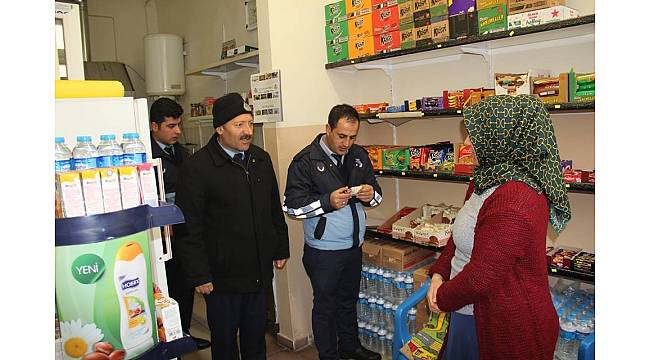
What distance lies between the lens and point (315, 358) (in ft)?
12.5

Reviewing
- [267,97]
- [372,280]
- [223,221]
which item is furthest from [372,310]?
[267,97]

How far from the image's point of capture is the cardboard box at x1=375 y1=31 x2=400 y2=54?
3537 mm

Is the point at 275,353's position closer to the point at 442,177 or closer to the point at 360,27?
the point at 442,177

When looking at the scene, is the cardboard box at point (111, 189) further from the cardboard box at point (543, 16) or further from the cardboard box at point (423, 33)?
the cardboard box at point (423, 33)

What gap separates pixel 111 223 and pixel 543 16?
2.47m

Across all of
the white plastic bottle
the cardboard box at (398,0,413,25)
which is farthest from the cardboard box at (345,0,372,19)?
the white plastic bottle

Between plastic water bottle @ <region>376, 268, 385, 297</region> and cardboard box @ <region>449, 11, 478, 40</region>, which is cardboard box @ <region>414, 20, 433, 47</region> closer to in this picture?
cardboard box @ <region>449, 11, 478, 40</region>

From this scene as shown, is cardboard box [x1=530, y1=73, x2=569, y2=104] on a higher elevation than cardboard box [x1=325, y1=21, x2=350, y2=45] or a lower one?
lower

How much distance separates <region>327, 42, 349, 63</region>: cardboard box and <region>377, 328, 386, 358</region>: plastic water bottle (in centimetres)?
210

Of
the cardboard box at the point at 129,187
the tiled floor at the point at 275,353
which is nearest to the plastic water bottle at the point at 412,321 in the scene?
the tiled floor at the point at 275,353

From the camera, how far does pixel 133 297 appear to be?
1.16m
